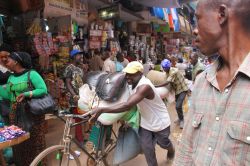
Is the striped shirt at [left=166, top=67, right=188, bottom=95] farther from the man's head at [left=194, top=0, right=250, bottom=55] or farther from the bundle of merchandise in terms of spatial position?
the man's head at [left=194, top=0, right=250, bottom=55]

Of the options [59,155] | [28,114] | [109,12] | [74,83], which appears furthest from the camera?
[109,12]

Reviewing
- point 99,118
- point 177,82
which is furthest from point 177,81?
point 99,118

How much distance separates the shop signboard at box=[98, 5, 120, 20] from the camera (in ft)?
28.0

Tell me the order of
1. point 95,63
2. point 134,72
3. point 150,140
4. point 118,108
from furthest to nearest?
point 95,63 → point 150,140 → point 134,72 → point 118,108

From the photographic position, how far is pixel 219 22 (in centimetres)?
121

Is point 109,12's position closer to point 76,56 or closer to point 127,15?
point 127,15

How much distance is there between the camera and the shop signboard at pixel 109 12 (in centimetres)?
852

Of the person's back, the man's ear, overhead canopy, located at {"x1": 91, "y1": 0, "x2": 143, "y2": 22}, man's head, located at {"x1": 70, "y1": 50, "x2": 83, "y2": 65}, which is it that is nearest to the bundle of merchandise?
the man's ear

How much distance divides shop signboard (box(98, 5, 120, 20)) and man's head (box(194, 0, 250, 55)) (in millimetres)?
7450

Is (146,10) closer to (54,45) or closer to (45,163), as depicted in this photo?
(54,45)

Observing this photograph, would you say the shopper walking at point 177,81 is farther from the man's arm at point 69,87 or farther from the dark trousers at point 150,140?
the dark trousers at point 150,140

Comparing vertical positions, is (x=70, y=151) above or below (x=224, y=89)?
below

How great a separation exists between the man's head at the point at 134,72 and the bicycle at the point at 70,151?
70 cm

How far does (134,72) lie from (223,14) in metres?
2.41
